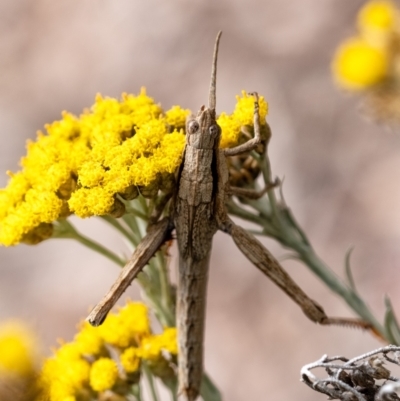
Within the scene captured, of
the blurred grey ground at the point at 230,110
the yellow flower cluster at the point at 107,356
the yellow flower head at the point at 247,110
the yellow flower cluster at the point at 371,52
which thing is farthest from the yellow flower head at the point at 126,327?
the blurred grey ground at the point at 230,110

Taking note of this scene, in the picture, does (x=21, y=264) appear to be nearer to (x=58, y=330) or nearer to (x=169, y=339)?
(x=58, y=330)

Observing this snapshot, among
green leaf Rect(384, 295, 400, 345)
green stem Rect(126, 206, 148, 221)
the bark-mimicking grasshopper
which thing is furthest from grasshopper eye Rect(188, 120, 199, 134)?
green leaf Rect(384, 295, 400, 345)

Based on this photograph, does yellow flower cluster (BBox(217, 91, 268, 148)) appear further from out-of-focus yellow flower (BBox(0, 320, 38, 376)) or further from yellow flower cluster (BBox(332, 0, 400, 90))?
out-of-focus yellow flower (BBox(0, 320, 38, 376))

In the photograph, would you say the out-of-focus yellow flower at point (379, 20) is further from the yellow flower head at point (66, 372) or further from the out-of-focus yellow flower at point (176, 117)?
the yellow flower head at point (66, 372)

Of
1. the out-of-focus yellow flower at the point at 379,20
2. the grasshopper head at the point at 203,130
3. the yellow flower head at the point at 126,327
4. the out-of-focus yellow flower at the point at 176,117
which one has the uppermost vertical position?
the out-of-focus yellow flower at the point at 379,20

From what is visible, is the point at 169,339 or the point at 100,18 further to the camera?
the point at 100,18

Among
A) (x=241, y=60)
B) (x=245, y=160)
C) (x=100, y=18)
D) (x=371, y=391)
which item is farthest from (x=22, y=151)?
(x=371, y=391)
